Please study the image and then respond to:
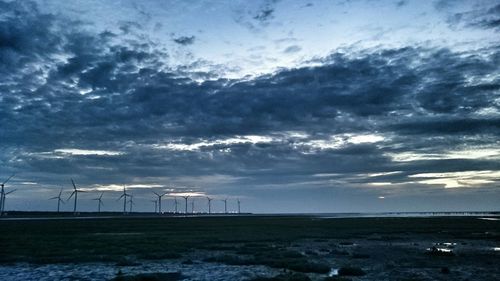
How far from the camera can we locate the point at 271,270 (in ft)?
105

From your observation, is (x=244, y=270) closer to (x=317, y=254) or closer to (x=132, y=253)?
(x=317, y=254)

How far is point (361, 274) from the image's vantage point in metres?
29.6

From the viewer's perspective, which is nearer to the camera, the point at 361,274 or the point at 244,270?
the point at 361,274

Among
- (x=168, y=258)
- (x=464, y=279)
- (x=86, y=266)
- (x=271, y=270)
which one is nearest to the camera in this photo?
(x=464, y=279)

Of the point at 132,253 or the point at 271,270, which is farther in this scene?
the point at 132,253

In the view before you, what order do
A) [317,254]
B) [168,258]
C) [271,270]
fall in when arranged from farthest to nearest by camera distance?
[317,254] → [168,258] → [271,270]

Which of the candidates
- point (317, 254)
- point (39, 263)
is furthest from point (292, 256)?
point (39, 263)

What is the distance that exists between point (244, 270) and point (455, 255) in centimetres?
2134

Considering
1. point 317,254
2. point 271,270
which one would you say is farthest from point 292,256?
point 271,270

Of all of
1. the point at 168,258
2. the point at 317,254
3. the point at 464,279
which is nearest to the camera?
the point at 464,279

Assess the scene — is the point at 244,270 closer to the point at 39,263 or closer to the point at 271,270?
the point at 271,270

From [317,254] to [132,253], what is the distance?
18130mm

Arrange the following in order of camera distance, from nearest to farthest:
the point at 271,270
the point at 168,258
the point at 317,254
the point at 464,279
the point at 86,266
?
the point at 464,279
the point at 271,270
the point at 86,266
the point at 168,258
the point at 317,254

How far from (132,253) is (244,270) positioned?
1581 centimetres
